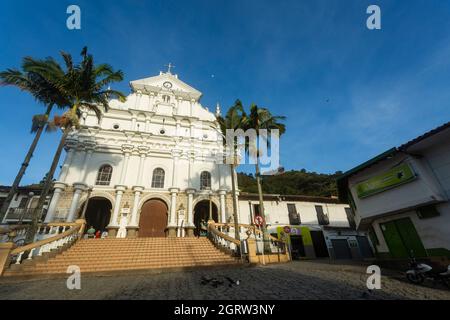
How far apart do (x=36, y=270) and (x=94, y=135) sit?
1431 cm

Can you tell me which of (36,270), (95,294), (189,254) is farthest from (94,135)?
(95,294)

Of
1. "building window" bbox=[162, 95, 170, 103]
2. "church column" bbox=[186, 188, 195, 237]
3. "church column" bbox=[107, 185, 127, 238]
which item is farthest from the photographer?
"building window" bbox=[162, 95, 170, 103]

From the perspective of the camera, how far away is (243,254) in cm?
1122

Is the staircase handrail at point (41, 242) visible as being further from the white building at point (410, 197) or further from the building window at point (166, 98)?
the building window at point (166, 98)

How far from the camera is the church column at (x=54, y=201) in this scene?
15477 mm

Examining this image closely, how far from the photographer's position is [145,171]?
19859 mm

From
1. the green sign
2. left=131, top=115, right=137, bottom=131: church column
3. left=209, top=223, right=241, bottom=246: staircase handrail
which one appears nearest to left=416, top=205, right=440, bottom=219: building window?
the green sign

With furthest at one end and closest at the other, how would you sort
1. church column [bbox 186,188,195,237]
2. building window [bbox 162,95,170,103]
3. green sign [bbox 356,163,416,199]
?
building window [bbox 162,95,170,103] → church column [bbox 186,188,195,237] → green sign [bbox 356,163,416,199]

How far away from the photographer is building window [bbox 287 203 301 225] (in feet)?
69.2

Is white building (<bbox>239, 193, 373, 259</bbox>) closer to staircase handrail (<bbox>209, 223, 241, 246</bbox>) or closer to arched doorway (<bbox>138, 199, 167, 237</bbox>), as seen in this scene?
staircase handrail (<bbox>209, 223, 241, 246</bbox>)

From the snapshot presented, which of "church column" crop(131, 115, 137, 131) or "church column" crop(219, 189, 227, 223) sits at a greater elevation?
"church column" crop(131, 115, 137, 131)

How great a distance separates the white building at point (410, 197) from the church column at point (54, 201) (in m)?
21.7
